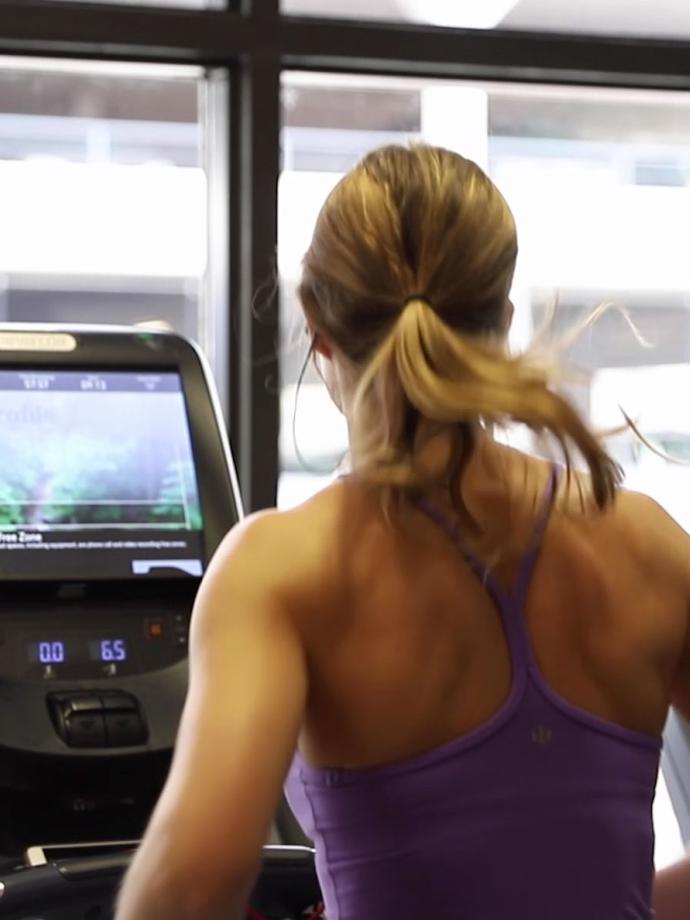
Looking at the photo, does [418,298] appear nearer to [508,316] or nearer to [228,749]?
[508,316]

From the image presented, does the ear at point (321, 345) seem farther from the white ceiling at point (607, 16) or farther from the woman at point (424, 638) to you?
the white ceiling at point (607, 16)

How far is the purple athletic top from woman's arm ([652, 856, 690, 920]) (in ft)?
0.57

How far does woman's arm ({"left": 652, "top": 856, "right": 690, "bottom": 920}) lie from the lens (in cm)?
150

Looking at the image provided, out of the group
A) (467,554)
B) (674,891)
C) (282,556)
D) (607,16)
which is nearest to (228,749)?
(282,556)

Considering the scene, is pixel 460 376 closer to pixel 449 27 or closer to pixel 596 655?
pixel 596 655

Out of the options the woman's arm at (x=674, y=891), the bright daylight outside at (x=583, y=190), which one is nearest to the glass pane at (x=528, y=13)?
the bright daylight outside at (x=583, y=190)

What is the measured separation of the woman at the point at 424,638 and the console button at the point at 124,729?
0.62 m

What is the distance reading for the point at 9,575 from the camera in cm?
198

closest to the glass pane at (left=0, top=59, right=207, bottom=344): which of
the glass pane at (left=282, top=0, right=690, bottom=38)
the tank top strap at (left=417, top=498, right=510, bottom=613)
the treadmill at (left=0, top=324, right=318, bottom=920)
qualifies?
the glass pane at (left=282, top=0, right=690, bottom=38)

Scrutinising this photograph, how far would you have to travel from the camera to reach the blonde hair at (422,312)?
4.14 ft

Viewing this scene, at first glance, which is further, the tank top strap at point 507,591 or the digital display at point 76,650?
the digital display at point 76,650

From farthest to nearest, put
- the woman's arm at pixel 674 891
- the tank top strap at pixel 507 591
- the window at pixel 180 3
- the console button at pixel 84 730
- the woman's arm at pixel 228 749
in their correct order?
the window at pixel 180 3
the console button at pixel 84 730
the woman's arm at pixel 674 891
the tank top strap at pixel 507 591
the woman's arm at pixel 228 749

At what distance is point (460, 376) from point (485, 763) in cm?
32

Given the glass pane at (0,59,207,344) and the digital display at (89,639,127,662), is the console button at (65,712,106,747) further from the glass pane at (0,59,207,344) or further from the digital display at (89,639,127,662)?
the glass pane at (0,59,207,344)
